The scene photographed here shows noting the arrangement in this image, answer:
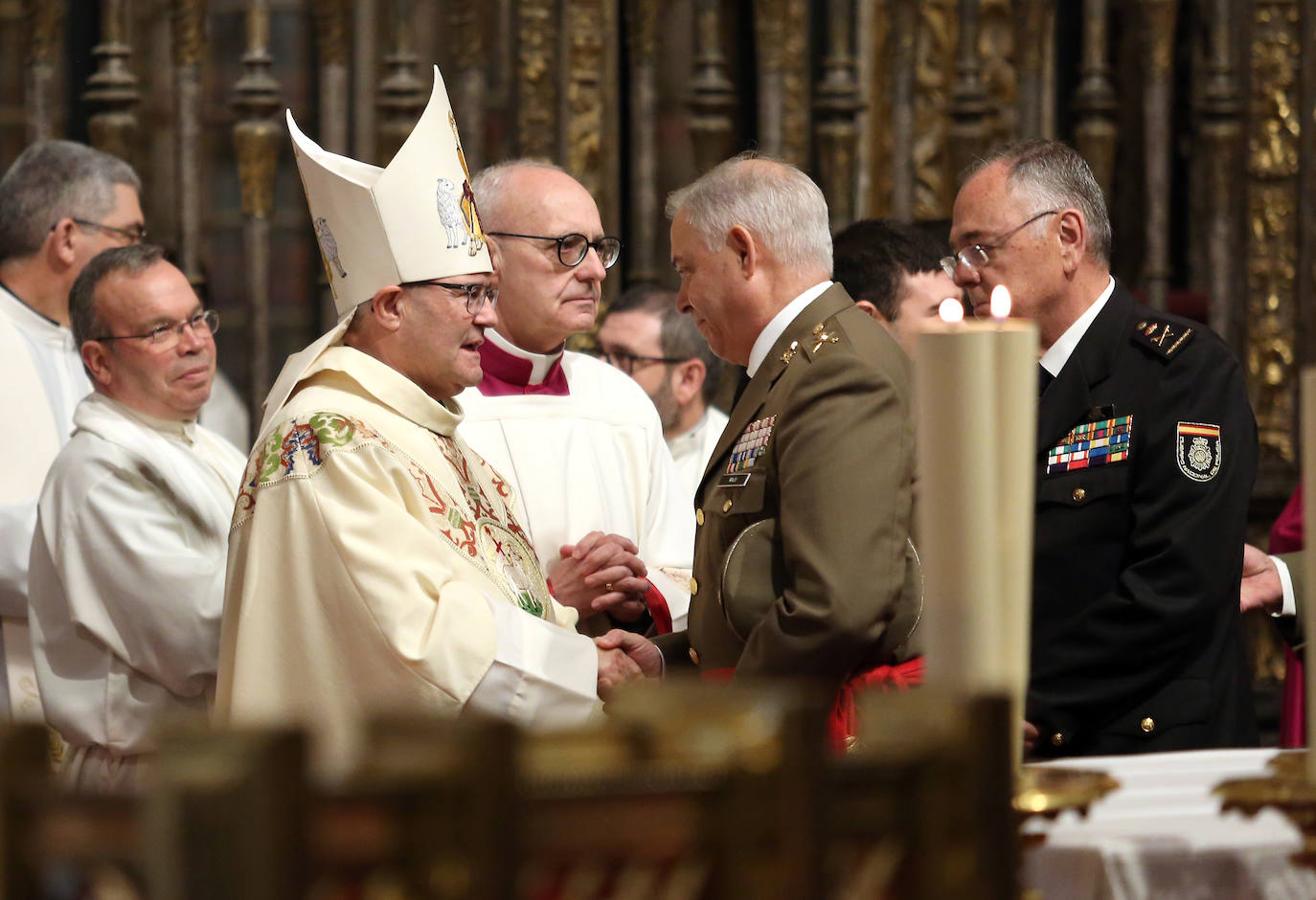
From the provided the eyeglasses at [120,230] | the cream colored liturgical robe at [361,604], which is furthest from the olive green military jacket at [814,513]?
the eyeglasses at [120,230]

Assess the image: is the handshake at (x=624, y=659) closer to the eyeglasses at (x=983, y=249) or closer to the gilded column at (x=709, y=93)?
the eyeglasses at (x=983, y=249)

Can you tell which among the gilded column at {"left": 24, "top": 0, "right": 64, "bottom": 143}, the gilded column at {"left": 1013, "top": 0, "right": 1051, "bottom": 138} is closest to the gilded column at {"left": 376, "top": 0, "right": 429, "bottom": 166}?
the gilded column at {"left": 24, "top": 0, "right": 64, "bottom": 143}

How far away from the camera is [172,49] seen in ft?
19.1

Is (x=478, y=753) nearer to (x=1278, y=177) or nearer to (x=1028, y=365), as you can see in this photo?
(x=1028, y=365)

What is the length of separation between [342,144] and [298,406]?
9.41 feet

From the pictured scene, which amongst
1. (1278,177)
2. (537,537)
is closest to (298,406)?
(537,537)

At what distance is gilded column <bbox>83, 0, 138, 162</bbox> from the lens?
5.72 m

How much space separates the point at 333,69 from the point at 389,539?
3.19m

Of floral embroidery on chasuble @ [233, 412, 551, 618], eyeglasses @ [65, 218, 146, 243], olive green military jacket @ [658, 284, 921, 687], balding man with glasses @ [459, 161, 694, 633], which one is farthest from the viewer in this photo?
eyeglasses @ [65, 218, 146, 243]

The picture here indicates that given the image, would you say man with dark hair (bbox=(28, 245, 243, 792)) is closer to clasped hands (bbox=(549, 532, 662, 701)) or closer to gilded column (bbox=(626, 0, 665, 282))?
clasped hands (bbox=(549, 532, 662, 701))

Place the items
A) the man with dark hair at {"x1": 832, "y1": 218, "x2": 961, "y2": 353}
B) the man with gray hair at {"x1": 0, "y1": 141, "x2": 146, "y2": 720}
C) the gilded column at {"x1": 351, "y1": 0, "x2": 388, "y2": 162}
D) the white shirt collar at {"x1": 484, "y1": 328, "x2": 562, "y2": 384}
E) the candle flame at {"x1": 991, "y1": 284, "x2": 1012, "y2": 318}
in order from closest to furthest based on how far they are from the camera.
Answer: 1. the candle flame at {"x1": 991, "y1": 284, "x2": 1012, "y2": 318}
2. the man with dark hair at {"x1": 832, "y1": 218, "x2": 961, "y2": 353}
3. the white shirt collar at {"x1": 484, "y1": 328, "x2": 562, "y2": 384}
4. the man with gray hair at {"x1": 0, "y1": 141, "x2": 146, "y2": 720}
5. the gilded column at {"x1": 351, "y1": 0, "x2": 388, "y2": 162}

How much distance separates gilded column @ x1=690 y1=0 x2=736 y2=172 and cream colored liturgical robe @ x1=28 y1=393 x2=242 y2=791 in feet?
7.29

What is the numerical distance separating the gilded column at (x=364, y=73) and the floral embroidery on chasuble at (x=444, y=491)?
2642mm

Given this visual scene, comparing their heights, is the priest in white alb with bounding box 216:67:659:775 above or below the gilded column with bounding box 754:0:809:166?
below
